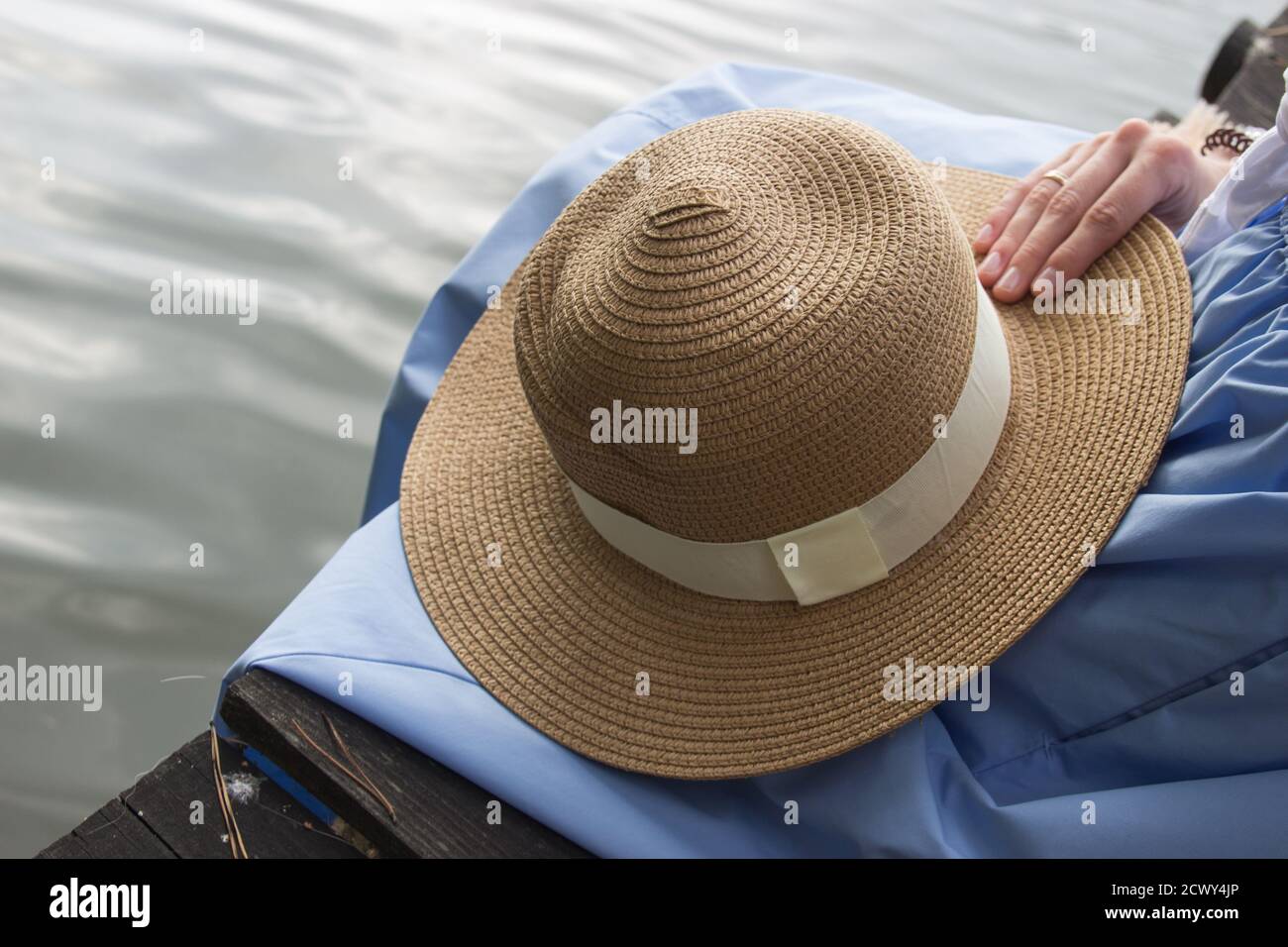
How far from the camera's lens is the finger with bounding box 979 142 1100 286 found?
112 cm

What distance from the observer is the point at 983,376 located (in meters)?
0.96

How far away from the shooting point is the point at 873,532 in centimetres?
93

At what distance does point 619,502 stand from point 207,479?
1.21 meters

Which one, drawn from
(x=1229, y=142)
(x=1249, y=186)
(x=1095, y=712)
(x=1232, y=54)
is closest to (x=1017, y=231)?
(x=1249, y=186)

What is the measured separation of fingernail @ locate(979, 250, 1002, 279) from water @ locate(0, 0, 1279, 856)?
48.3 inches

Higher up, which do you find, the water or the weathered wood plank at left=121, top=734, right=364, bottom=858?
the water

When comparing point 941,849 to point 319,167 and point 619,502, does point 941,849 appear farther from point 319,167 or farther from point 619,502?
point 319,167

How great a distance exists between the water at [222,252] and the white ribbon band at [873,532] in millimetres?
1055

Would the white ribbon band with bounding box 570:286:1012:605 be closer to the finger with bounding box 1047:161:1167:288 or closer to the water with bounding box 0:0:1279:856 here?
the finger with bounding box 1047:161:1167:288

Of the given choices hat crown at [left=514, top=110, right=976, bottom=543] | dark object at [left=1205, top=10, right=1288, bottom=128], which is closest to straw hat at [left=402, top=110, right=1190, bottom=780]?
hat crown at [left=514, top=110, right=976, bottom=543]

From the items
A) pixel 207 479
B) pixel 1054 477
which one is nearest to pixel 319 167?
pixel 207 479

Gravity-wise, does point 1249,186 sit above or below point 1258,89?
below

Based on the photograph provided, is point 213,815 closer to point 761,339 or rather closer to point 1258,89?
point 761,339

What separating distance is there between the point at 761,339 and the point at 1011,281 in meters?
0.37
